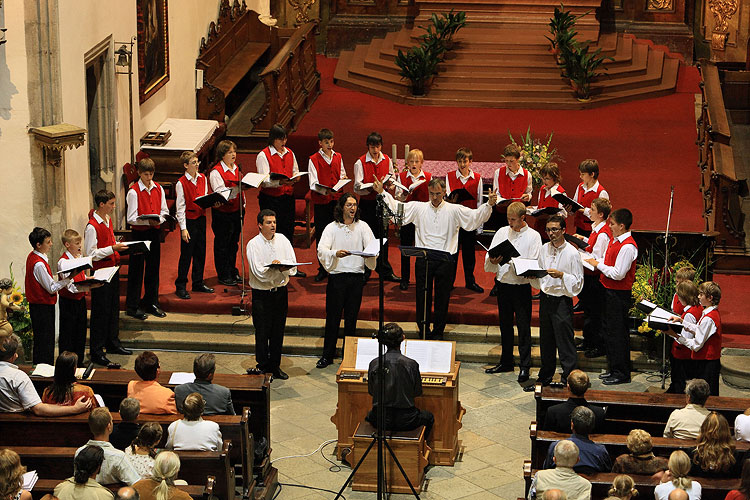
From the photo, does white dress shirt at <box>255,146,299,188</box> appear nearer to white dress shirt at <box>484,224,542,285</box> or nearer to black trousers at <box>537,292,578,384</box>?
white dress shirt at <box>484,224,542,285</box>

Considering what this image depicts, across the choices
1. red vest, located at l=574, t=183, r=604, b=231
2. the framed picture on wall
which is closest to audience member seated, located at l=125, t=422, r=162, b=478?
red vest, located at l=574, t=183, r=604, b=231

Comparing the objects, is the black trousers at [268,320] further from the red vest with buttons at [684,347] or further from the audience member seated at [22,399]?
the red vest with buttons at [684,347]

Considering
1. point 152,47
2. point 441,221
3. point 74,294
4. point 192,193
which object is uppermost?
point 152,47

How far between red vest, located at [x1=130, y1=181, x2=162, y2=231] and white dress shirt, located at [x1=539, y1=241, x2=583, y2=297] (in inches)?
154

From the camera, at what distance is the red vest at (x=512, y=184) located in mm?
Result: 12453

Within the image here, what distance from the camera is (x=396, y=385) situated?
8883 mm

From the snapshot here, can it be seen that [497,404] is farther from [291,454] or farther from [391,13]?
[391,13]

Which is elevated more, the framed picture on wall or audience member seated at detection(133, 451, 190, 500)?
the framed picture on wall

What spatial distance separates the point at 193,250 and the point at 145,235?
0.72 m

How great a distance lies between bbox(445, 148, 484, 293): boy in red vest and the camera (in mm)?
12430

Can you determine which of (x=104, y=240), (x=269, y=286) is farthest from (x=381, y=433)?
(x=104, y=240)

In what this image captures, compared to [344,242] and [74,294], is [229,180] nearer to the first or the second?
[344,242]

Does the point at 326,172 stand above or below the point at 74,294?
above

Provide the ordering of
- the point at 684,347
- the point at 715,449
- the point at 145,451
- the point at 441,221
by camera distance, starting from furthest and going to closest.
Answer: the point at 441,221 < the point at 684,347 < the point at 715,449 < the point at 145,451
